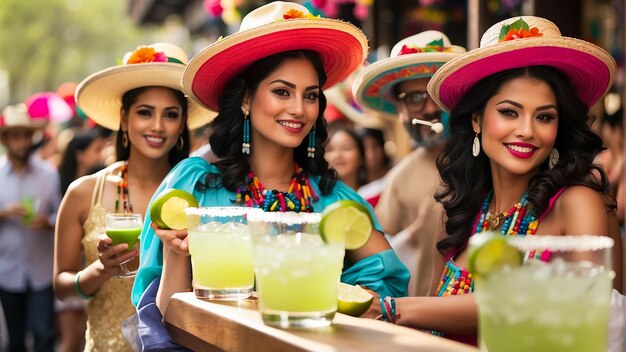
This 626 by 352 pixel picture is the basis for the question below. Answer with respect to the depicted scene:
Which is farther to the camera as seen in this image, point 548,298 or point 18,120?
point 18,120

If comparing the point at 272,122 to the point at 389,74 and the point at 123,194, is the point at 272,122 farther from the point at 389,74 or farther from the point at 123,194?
the point at 389,74

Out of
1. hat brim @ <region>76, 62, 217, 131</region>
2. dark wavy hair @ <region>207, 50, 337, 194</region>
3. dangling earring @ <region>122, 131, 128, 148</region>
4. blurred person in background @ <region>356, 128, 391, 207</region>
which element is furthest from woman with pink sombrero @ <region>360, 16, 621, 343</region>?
blurred person in background @ <region>356, 128, 391, 207</region>

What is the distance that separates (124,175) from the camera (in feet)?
14.8

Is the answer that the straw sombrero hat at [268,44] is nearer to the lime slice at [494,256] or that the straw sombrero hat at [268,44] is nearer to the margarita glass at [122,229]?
the margarita glass at [122,229]

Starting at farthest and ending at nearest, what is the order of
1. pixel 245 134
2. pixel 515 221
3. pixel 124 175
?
1. pixel 124 175
2. pixel 245 134
3. pixel 515 221

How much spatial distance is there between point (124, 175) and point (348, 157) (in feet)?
9.38

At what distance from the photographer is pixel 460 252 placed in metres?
3.28

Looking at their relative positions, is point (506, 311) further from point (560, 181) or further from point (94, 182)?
point (94, 182)

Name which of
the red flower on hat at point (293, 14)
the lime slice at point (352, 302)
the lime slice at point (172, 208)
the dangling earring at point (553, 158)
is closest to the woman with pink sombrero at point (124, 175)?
the red flower on hat at point (293, 14)

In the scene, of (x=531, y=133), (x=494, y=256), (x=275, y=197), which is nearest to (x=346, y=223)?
(x=494, y=256)

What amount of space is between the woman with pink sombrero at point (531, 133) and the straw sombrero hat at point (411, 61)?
1236 mm

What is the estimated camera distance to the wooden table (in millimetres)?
1975

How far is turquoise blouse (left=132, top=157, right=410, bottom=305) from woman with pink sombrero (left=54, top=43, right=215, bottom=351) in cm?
98

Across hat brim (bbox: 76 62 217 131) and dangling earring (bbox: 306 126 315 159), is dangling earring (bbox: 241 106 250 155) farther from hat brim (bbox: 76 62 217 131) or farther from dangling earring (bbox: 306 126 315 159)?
hat brim (bbox: 76 62 217 131)
